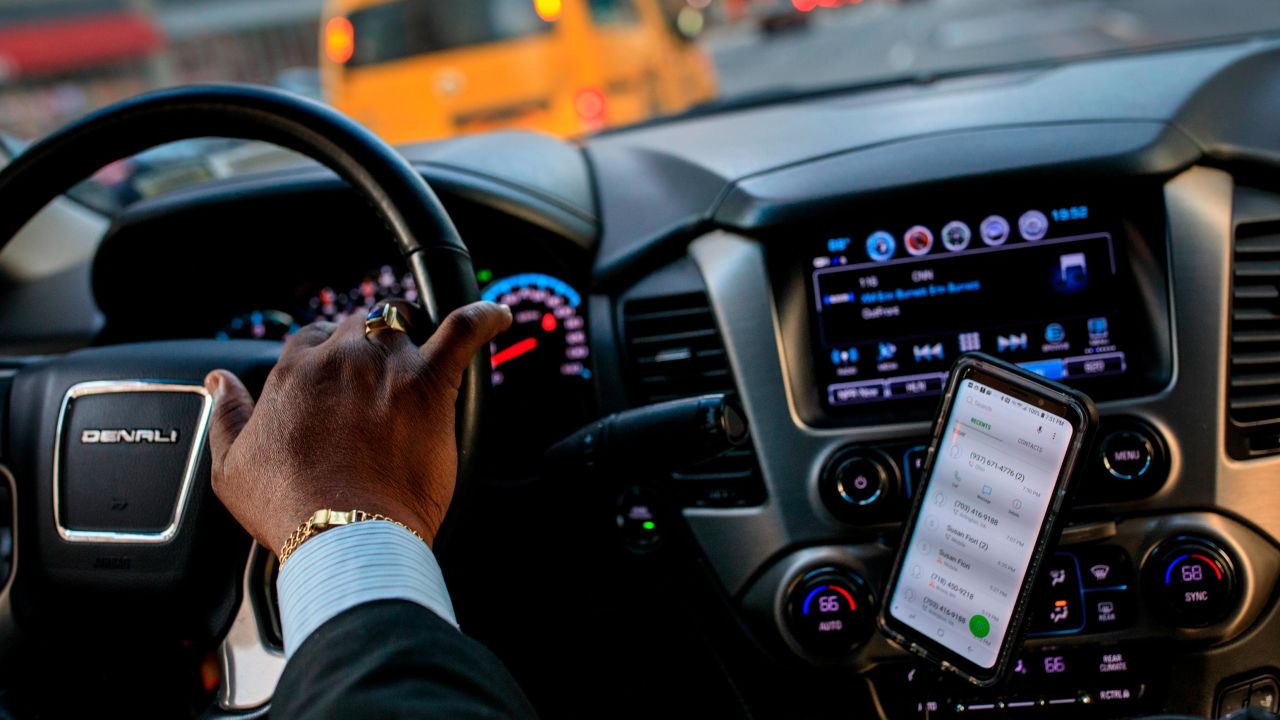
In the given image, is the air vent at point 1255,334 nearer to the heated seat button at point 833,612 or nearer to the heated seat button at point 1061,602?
the heated seat button at point 1061,602

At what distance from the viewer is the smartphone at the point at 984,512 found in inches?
64.9

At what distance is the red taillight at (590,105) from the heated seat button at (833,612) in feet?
16.6

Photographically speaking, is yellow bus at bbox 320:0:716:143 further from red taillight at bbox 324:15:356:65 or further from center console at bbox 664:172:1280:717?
center console at bbox 664:172:1280:717

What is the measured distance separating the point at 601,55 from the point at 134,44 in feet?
83.5

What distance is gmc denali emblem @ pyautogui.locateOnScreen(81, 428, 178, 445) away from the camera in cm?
179

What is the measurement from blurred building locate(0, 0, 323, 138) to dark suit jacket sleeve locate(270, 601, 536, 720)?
24.8 meters

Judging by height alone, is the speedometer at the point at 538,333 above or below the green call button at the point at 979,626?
above

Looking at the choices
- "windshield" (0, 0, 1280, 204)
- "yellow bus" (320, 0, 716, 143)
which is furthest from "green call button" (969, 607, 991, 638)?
"yellow bus" (320, 0, 716, 143)

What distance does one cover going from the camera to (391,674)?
3.59ft

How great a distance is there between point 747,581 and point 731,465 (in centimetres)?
20

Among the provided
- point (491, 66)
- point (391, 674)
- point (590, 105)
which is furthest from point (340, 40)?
point (391, 674)

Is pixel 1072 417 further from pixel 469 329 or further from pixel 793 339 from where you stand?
pixel 469 329

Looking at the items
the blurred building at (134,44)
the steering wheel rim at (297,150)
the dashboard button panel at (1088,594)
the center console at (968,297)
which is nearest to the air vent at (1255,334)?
the center console at (968,297)

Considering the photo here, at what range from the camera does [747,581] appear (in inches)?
80.7
